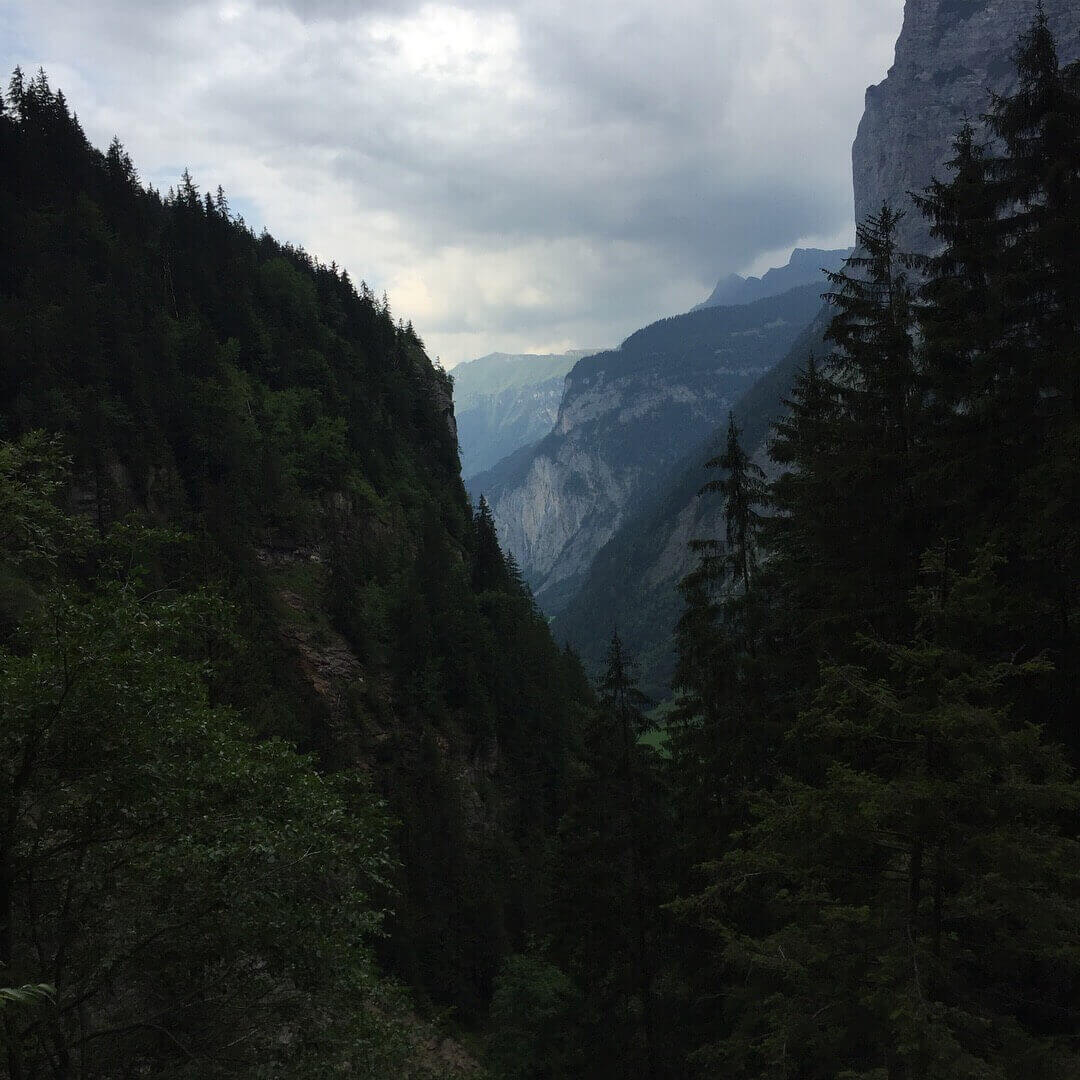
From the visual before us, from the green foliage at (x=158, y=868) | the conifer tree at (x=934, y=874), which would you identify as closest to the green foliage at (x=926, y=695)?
the conifer tree at (x=934, y=874)

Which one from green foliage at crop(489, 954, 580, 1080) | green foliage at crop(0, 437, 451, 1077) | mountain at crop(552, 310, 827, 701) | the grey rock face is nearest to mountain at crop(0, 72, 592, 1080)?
green foliage at crop(0, 437, 451, 1077)

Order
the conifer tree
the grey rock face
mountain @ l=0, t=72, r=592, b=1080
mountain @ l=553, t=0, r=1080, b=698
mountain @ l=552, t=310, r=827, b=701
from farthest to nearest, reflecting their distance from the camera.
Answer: mountain @ l=552, t=310, r=827, b=701 < mountain @ l=553, t=0, r=1080, b=698 < the grey rock face < mountain @ l=0, t=72, r=592, b=1080 < the conifer tree

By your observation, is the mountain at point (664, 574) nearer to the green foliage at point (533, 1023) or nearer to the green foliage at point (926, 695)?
the green foliage at point (533, 1023)

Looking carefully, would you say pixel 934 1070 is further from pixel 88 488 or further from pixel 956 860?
pixel 88 488

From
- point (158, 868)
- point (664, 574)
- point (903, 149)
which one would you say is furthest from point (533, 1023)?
point (903, 149)

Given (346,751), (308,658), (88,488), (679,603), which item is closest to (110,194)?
(88,488)

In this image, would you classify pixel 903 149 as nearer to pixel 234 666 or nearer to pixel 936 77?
pixel 936 77

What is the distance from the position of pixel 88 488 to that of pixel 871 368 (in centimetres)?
3286

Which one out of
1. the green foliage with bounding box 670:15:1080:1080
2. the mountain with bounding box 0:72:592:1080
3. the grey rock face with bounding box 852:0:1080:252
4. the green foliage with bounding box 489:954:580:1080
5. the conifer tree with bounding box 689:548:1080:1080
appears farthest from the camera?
the grey rock face with bounding box 852:0:1080:252

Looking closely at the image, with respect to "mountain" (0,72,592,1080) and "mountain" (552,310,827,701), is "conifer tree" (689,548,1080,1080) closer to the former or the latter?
"mountain" (0,72,592,1080)

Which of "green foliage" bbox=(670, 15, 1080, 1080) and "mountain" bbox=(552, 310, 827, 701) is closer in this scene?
"green foliage" bbox=(670, 15, 1080, 1080)

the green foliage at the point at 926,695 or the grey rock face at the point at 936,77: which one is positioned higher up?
Result: the grey rock face at the point at 936,77

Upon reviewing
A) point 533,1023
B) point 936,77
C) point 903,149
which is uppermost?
point 936,77

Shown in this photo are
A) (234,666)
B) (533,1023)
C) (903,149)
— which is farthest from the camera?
(903,149)
